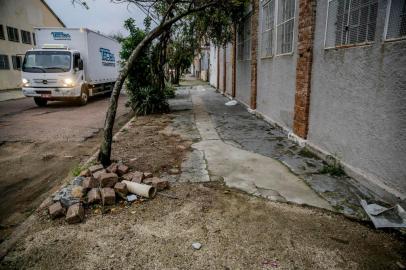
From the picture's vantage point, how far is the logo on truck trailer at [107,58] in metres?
16.2

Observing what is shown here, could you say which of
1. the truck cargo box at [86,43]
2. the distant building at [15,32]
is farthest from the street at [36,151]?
the distant building at [15,32]

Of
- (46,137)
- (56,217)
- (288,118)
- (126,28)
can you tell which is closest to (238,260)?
(56,217)

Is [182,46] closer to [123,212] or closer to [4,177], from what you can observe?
[4,177]

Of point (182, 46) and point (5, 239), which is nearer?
point (5, 239)

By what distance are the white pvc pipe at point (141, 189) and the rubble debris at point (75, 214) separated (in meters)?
0.67

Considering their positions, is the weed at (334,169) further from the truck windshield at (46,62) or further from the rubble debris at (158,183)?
the truck windshield at (46,62)

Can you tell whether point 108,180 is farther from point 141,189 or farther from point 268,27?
point 268,27

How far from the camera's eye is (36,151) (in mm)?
6215

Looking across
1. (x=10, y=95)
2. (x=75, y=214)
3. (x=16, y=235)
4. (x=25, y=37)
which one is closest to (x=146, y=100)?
(x=75, y=214)

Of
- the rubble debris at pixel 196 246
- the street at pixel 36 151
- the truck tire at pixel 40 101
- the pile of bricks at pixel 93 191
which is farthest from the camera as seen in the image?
the truck tire at pixel 40 101

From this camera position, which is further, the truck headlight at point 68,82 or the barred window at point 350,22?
the truck headlight at point 68,82

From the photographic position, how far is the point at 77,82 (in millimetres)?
12750

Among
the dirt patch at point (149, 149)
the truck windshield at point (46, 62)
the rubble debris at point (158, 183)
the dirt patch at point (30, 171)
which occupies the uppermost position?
the truck windshield at point (46, 62)

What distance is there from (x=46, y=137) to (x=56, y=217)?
186 inches
